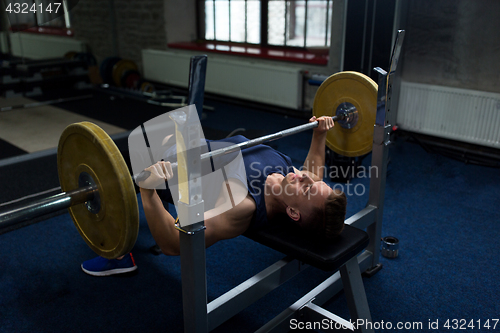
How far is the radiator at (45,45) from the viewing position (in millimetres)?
6900

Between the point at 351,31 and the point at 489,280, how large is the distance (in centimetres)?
225

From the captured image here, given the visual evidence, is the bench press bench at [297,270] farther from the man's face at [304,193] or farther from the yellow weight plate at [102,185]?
the yellow weight plate at [102,185]

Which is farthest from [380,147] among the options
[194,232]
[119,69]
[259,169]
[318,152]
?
[119,69]

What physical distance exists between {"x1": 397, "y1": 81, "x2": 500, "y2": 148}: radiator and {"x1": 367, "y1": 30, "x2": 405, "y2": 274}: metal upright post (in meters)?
1.75

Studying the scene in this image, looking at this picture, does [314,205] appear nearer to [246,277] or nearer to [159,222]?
[159,222]

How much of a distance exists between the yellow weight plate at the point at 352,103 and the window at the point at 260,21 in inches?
97.9

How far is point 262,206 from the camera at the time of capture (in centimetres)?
152

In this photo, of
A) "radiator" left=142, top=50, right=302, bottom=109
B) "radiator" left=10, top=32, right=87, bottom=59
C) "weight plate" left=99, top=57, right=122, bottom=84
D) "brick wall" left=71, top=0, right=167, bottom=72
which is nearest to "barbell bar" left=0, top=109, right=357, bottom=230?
"radiator" left=142, top=50, right=302, bottom=109

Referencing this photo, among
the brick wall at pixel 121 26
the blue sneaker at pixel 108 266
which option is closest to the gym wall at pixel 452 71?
the blue sneaker at pixel 108 266

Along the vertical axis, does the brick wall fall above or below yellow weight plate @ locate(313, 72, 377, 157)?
above

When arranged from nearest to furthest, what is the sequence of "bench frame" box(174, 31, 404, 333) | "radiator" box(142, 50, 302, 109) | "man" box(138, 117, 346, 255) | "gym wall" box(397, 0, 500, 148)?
"bench frame" box(174, 31, 404, 333) < "man" box(138, 117, 346, 255) < "gym wall" box(397, 0, 500, 148) < "radiator" box(142, 50, 302, 109)

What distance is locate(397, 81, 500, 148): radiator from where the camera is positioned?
3.15 m

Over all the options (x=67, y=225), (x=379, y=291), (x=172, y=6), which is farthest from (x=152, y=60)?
(x=379, y=291)

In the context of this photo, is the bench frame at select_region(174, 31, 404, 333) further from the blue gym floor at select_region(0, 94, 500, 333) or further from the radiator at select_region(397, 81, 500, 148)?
the radiator at select_region(397, 81, 500, 148)
